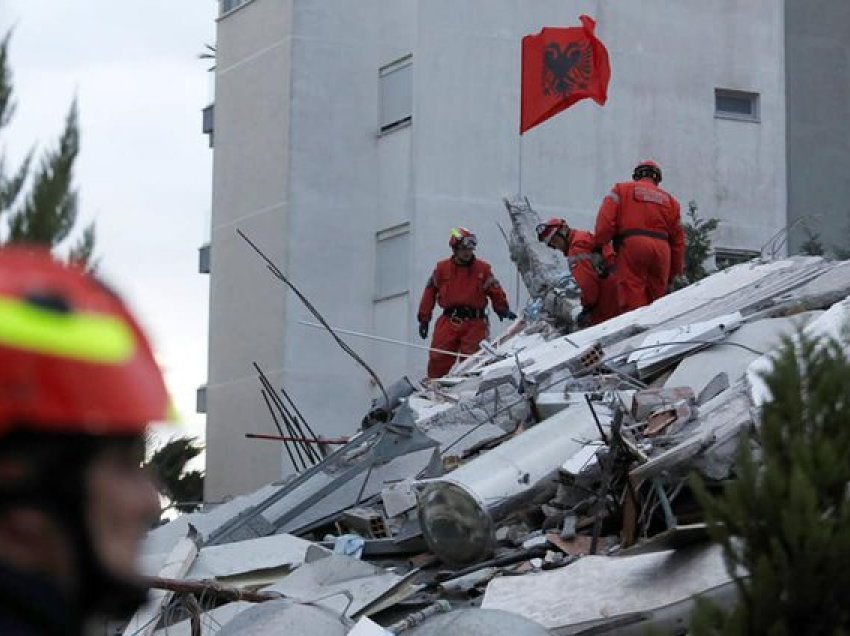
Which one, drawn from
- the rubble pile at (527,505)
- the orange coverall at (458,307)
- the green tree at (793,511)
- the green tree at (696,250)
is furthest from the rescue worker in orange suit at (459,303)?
the green tree at (793,511)

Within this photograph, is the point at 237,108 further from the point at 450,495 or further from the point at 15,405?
the point at 15,405

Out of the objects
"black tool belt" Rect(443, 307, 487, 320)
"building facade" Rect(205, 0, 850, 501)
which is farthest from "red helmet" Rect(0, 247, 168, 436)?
"building facade" Rect(205, 0, 850, 501)

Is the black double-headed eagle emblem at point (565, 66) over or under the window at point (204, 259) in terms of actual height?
over

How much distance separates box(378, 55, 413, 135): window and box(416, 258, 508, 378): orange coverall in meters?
9.81

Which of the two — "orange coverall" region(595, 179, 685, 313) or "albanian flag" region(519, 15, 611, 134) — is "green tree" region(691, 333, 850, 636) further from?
"albanian flag" region(519, 15, 611, 134)

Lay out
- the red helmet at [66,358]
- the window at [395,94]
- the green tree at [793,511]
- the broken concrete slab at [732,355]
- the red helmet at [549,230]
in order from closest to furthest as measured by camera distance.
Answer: the red helmet at [66,358], the green tree at [793,511], the broken concrete slab at [732,355], the red helmet at [549,230], the window at [395,94]

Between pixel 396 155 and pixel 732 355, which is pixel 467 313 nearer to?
pixel 732 355

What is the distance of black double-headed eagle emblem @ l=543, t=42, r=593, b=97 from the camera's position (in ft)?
70.8

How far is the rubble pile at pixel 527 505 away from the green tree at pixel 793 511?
32cm

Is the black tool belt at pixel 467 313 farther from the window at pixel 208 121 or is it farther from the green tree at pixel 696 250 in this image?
the window at pixel 208 121

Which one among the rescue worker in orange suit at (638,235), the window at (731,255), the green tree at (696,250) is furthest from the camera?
the window at (731,255)

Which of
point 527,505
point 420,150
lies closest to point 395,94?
point 420,150

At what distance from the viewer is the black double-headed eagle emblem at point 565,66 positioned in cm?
2159

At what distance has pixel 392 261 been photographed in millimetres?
28172
